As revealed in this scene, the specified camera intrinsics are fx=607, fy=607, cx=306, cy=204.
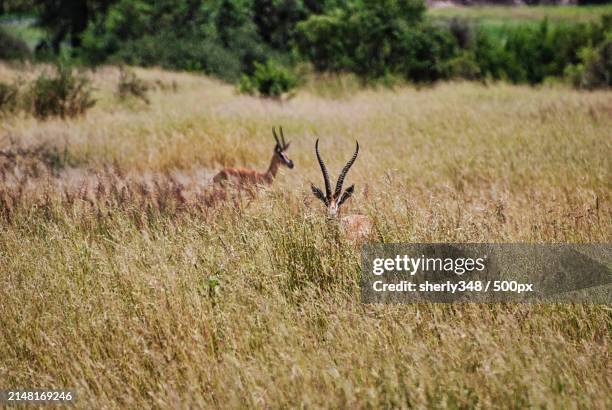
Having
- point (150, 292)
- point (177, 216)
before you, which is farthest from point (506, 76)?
point (150, 292)

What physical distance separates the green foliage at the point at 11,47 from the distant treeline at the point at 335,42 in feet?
8.39

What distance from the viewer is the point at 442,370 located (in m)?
2.52

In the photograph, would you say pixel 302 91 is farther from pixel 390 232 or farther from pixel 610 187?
pixel 390 232

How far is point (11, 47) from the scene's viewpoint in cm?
2742

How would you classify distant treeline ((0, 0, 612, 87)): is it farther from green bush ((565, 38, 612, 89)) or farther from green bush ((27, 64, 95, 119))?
green bush ((27, 64, 95, 119))

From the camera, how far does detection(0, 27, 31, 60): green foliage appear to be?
1021 inches

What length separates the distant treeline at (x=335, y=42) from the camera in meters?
22.7

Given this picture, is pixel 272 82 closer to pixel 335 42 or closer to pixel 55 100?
pixel 55 100

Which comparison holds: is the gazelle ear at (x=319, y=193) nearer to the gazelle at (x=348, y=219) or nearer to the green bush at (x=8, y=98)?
the gazelle at (x=348, y=219)

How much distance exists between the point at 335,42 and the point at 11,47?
14.9 meters

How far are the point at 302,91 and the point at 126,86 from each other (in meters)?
5.87

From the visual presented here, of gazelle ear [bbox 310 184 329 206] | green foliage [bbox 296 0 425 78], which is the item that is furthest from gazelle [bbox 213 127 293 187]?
green foliage [bbox 296 0 425 78]

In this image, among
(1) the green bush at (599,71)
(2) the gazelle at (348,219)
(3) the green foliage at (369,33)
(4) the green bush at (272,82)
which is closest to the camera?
(2) the gazelle at (348,219)

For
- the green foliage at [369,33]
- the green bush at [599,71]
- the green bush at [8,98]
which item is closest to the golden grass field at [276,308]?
the green bush at [8,98]
